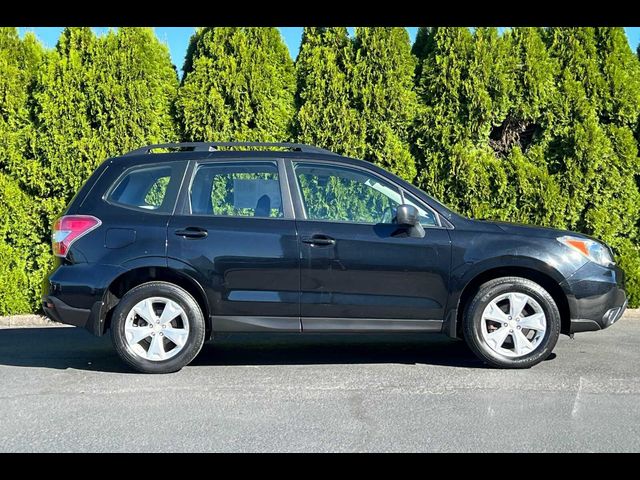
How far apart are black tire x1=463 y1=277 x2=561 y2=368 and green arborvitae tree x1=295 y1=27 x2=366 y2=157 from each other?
12.1ft

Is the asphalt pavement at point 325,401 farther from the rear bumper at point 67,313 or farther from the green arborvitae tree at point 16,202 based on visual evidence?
the green arborvitae tree at point 16,202

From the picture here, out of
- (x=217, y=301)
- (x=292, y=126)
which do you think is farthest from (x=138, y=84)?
(x=217, y=301)

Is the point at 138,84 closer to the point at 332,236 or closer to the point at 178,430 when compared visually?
the point at 332,236

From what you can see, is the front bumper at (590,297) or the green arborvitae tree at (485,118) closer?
the front bumper at (590,297)

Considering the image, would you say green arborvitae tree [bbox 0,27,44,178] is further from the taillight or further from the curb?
the taillight

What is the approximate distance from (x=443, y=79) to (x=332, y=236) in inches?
160

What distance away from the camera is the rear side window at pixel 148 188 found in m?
5.86

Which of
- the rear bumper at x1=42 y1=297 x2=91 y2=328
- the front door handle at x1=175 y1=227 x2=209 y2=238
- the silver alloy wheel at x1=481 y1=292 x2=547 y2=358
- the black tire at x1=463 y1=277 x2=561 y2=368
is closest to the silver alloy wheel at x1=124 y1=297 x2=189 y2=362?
the rear bumper at x1=42 y1=297 x2=91 y2=328

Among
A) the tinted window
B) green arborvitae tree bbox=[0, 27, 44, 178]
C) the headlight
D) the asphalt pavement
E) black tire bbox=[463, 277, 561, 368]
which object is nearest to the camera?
the asphalt pavement

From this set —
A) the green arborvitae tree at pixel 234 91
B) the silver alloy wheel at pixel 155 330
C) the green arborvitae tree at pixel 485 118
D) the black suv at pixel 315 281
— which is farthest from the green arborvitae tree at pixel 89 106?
the silver alloy wheel at pixel 155 330

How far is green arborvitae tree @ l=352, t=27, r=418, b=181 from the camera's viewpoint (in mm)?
8922

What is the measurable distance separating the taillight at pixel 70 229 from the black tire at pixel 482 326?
10.2ft

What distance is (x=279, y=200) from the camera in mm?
5840

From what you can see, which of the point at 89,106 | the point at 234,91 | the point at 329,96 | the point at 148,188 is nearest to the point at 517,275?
the point at 148,188
